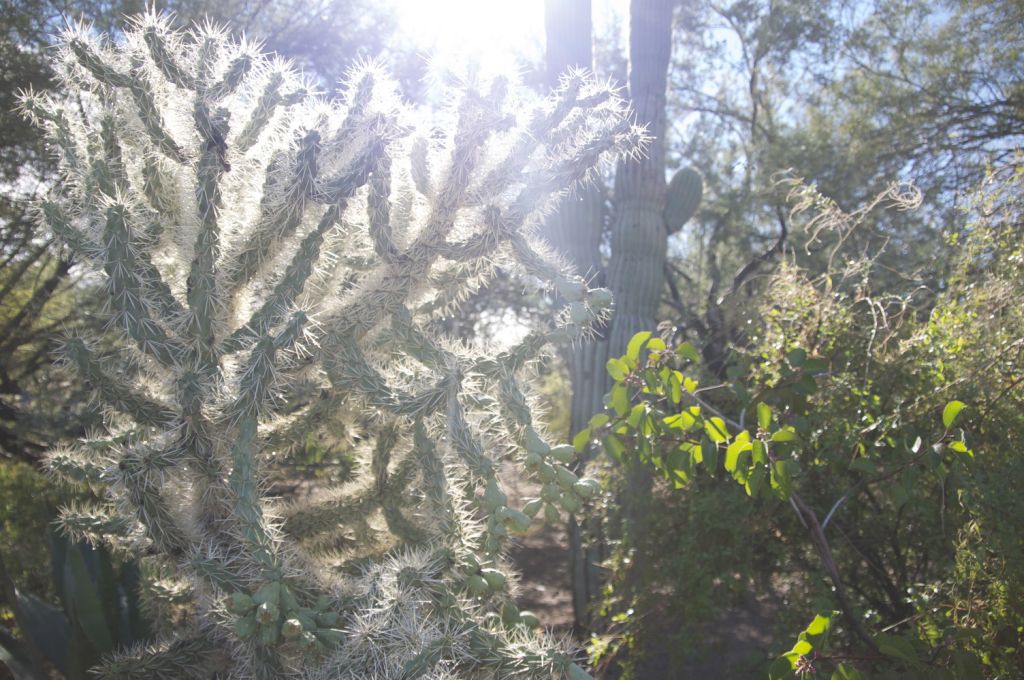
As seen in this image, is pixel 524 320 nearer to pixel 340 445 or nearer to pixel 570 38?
pixel 570 38

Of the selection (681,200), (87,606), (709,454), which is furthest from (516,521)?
(681,200)

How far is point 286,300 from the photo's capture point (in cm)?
229

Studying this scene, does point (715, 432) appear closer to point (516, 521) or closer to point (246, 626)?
point (516, 521)

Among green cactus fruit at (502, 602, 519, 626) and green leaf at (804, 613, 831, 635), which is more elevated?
green cactus fruit at (502, 602, 519, 626)

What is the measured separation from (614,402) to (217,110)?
1.44 meters

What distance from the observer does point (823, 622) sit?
1866 millimetres

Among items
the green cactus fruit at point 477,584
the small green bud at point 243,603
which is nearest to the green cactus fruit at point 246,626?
the small green bud at point 243,603

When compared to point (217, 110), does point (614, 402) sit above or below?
below

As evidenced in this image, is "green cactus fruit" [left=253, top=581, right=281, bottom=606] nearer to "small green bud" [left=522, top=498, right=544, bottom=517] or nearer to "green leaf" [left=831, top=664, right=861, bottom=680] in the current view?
"small green bud" [left=522, top=498, right=544, bottom=517]

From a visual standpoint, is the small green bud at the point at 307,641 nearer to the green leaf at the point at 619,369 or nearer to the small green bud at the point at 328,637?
the small green bud at the point at 328,637

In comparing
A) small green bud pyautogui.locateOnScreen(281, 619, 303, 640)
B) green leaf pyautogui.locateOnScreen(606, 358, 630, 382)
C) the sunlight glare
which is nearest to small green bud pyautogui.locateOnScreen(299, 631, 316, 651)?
small green bud pyautogui.locateOnScreen(281, 619, 303, 640)

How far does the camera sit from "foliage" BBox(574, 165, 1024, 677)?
2137mm

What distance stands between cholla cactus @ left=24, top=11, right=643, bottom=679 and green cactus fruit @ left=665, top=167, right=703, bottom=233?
3.23 meters

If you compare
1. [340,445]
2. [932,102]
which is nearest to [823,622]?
[340,445]
